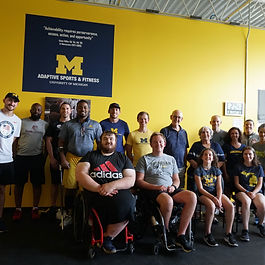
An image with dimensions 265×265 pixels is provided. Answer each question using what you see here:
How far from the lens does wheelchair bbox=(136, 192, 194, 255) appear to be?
2.36 metres

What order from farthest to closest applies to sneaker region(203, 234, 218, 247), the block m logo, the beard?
the block m logo → sneaker region(203, 234, 218, 247) → the beard

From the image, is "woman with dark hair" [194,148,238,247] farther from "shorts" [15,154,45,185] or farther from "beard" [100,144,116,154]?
"shorts" [15,154,45,185]

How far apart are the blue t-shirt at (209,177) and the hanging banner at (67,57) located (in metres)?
2.03

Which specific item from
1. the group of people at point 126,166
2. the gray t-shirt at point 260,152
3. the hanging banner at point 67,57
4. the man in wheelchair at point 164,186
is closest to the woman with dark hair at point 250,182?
the group of people at point 126,166

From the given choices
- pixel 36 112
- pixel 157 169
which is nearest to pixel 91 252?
pixel 157 169

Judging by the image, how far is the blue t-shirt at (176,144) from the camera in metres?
3.56

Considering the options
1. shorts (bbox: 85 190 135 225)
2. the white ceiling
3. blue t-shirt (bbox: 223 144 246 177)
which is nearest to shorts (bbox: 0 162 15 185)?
shorts (bbox: 85 190 135 225)

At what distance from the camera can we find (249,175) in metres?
3.22

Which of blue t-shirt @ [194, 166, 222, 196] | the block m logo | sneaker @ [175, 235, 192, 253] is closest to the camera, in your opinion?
sneaker @ [175, 235, 192, 253]

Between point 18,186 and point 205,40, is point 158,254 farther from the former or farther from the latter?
point 205,40

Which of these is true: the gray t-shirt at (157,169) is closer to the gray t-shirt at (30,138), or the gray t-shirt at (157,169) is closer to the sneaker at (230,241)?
the sneaker at (230,241)

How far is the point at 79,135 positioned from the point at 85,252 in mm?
1320

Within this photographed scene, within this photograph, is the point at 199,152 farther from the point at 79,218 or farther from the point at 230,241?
the point at 79,218

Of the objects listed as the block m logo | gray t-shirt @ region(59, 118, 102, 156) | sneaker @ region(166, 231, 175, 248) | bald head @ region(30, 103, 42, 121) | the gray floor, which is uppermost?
the block m logo
